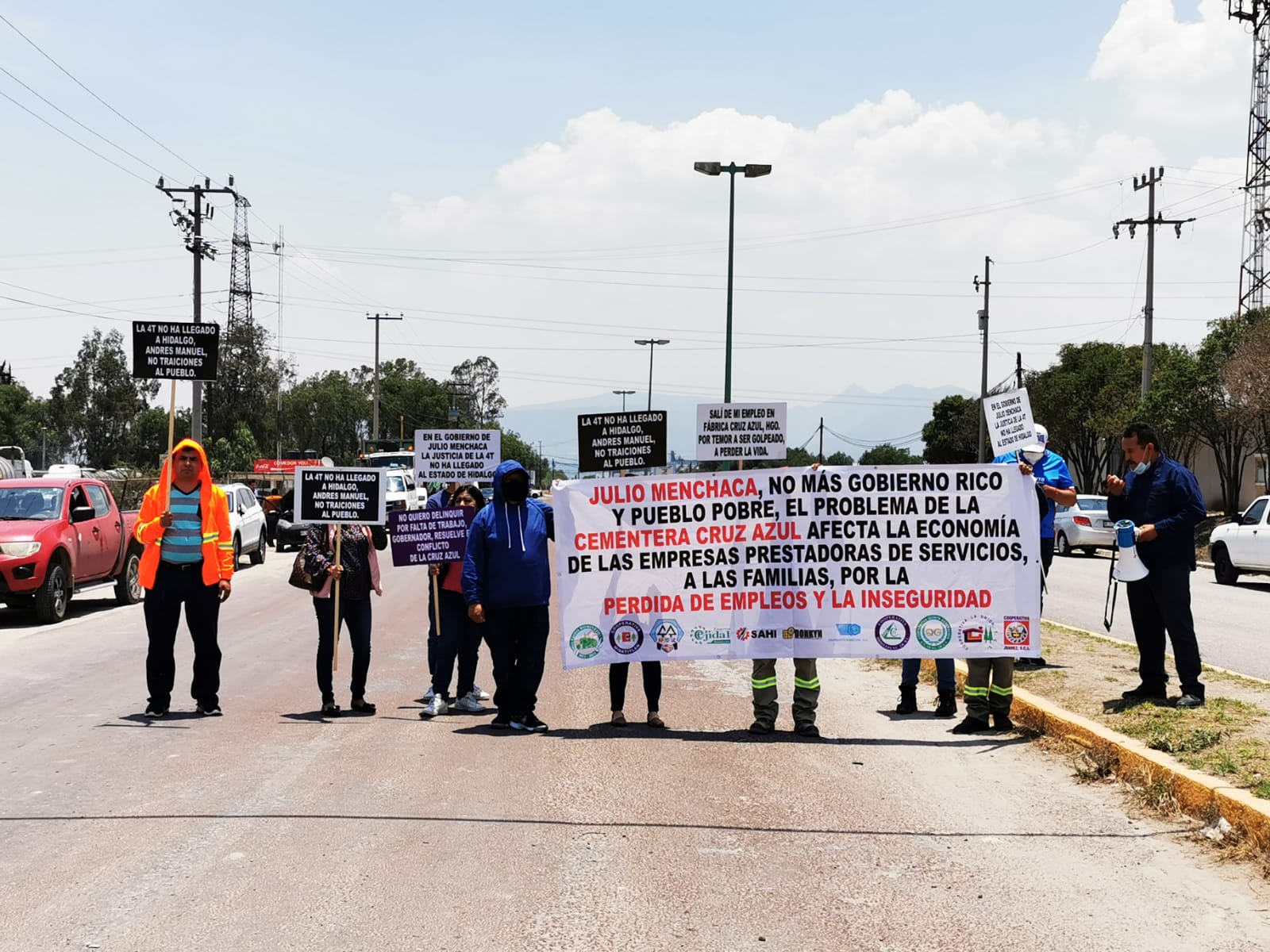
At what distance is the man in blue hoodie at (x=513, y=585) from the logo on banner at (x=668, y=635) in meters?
0.80

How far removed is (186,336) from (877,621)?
6.85 m

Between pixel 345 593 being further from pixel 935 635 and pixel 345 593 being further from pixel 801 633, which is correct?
pixel 935 635

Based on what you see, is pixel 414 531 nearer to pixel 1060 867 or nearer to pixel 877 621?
pixel 877 621

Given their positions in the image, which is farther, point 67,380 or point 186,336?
point 67,380

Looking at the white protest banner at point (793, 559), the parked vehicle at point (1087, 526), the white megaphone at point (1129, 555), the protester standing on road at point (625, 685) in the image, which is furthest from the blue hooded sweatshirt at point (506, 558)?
the parked vehicle at point (1087, 526)

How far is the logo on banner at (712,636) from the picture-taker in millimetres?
9664

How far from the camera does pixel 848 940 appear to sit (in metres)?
5.05

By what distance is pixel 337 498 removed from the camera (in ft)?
34.5

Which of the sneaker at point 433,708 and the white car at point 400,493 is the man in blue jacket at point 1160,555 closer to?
the sneaker at point 433,708

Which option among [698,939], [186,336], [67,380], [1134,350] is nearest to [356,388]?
[67,380]

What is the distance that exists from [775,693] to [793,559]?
950 mm

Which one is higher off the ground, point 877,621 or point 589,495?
point 589,495

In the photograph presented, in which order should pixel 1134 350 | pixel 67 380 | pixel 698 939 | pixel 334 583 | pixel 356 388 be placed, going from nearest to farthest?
pixel 698 939, pixel 334 583, pixel 1134 350, pixel 67 380, pixel 356 388

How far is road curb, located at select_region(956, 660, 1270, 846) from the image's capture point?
21.3 feet
